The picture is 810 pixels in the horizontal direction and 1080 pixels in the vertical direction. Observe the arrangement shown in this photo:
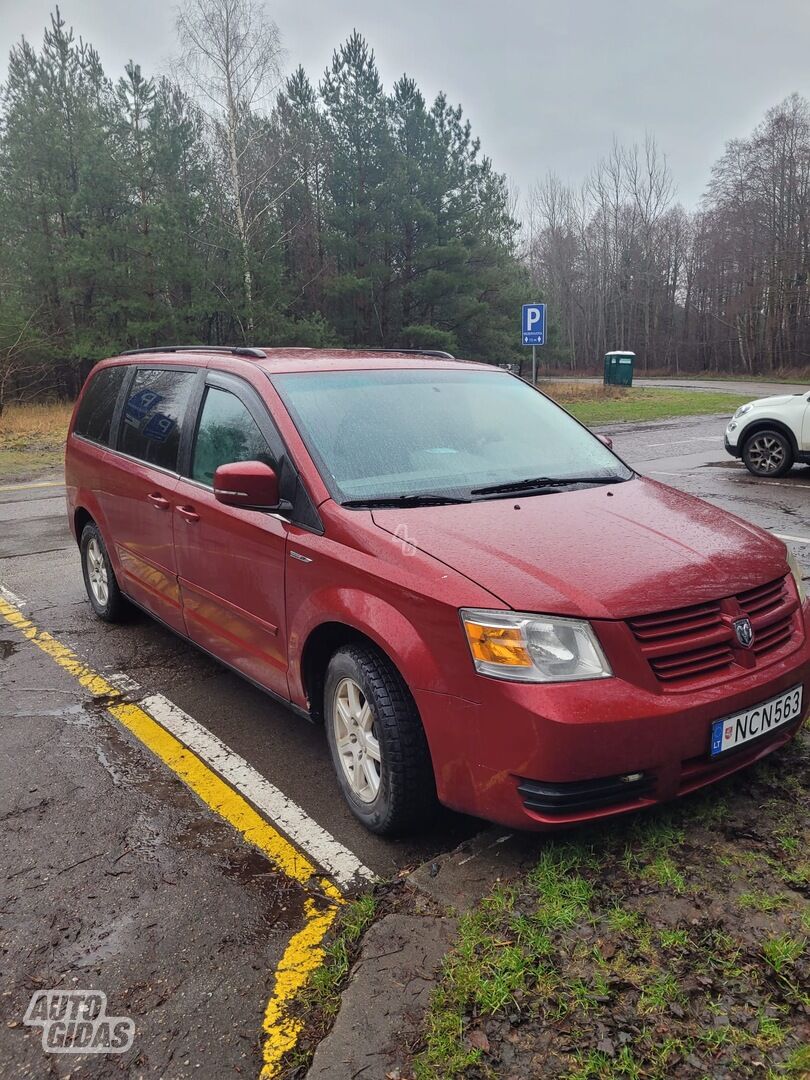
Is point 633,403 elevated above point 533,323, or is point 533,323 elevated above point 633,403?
point 533,323

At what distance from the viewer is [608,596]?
2.53m

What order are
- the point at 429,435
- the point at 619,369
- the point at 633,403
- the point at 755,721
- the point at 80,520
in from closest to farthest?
the point at 755,721 < the point at 429,435 < the point at 80,520 < the point at 633,403 < the point at 619,369

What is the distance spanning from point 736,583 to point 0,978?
2646 millimetres

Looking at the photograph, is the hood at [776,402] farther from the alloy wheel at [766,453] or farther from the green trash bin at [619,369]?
the green trash bin at [619,369]

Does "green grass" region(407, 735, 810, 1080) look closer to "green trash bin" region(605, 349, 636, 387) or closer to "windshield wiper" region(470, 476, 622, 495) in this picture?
"windshield wiper" region(470, 476, 622, 495)

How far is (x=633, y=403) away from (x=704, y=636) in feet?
88.1

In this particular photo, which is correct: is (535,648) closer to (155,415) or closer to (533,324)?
(155,415)

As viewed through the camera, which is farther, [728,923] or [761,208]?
[761,208]

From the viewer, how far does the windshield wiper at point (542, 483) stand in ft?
10.9

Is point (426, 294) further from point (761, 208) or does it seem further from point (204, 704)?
point (761, 208)

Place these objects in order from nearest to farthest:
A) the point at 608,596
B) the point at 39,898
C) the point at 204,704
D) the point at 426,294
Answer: the point at 608,596 → the point at 39,898 → the point at 204,704 → the point at 426,294

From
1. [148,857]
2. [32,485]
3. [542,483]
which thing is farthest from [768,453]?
[32,485]

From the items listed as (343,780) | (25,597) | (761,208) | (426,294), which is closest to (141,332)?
(426,294)

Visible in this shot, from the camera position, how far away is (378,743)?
9.34 ft
